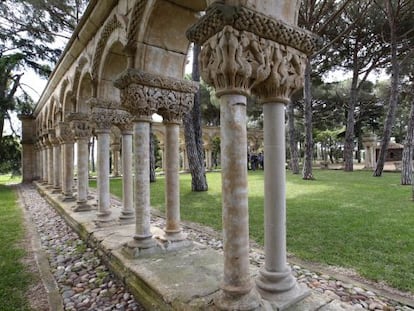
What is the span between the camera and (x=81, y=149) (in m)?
6.66

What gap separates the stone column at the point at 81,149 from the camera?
6.54 meters

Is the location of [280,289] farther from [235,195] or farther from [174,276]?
[174,276]

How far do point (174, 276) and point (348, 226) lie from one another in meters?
3.72

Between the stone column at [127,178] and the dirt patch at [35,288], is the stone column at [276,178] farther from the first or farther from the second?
the stone column at [127,178]

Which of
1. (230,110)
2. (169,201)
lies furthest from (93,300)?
(230,110)

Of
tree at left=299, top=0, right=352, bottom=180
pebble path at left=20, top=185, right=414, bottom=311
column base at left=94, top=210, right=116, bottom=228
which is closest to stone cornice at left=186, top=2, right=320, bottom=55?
pebble path at left=20, top=185, right=414, bottom=311

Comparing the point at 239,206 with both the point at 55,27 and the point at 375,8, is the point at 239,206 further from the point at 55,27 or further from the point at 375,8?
the point at 375,8

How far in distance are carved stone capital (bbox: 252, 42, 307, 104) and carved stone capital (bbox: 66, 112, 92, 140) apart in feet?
17.0

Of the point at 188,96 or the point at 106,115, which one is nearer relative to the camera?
the point at 188,96

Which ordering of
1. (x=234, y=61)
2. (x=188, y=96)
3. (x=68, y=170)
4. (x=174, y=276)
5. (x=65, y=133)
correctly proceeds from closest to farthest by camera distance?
(x=234, y=61)
(x=174, y=276)
(x=188, y=96)
(x=65, y=133)
(x=68, y=170)

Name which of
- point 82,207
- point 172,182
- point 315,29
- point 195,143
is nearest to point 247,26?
point 172,182

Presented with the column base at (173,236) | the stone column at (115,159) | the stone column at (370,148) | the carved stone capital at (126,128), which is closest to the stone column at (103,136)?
the carved stone capital at (126,128)

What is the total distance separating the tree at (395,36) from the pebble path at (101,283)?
12.7 metres

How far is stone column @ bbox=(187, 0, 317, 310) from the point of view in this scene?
6.66ft
